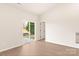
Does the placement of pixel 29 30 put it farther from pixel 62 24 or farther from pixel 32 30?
pixel 62 24

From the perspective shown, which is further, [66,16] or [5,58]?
[66,16]

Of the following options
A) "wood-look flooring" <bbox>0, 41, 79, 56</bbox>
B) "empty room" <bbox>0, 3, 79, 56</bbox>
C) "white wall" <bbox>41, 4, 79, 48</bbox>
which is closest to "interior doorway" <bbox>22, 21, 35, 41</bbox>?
"empty room" <bbox>0, 3, 79, 56</bbox>

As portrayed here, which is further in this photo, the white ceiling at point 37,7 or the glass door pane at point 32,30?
the glass door pane at point 32,30

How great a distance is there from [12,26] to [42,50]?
64cm

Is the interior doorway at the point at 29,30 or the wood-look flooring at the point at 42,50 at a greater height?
the interior doorway at the point at 29,30

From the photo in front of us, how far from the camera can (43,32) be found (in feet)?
6.32

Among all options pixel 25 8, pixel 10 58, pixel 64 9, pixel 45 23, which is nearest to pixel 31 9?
pixel 25 8

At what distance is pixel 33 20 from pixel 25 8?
24cm

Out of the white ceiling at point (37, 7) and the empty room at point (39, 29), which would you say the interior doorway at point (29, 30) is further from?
the white ceiling at point (37, 7)

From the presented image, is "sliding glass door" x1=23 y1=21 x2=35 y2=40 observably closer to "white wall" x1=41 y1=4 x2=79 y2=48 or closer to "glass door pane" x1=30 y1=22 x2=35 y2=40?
"glass door pane" x1=30 y1=22 x2=35 y2=40

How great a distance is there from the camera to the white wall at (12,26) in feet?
5.83

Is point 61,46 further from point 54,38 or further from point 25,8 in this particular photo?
point 25,8

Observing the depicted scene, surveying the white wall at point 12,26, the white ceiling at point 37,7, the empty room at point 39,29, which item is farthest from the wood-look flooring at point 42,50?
the white ceiling at point 37,7

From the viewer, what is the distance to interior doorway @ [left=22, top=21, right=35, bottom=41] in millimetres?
1829
